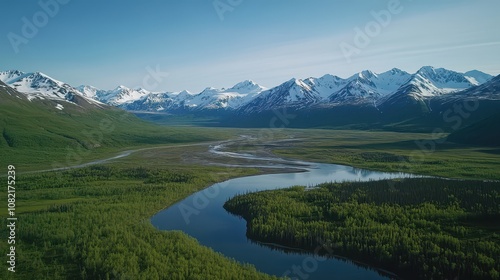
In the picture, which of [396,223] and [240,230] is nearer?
[396,223]

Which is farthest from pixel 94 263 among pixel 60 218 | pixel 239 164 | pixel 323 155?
pixel 323 155

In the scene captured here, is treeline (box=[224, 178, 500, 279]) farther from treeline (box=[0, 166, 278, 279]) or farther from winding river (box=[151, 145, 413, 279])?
treeline (box=[0, 166, 278, 279])

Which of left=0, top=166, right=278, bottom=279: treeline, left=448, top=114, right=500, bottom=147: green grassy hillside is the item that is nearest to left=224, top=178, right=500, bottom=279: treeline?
left=0, top=166, right=278, bottom=279: treeline

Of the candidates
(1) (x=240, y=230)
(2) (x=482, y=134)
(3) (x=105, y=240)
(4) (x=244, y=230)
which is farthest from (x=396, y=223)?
(2) (x=482, y=134)

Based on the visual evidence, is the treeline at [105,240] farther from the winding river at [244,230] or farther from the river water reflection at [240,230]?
the river water reflection at [240,230]

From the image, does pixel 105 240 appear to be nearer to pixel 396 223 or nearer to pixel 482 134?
pixel 396 223
